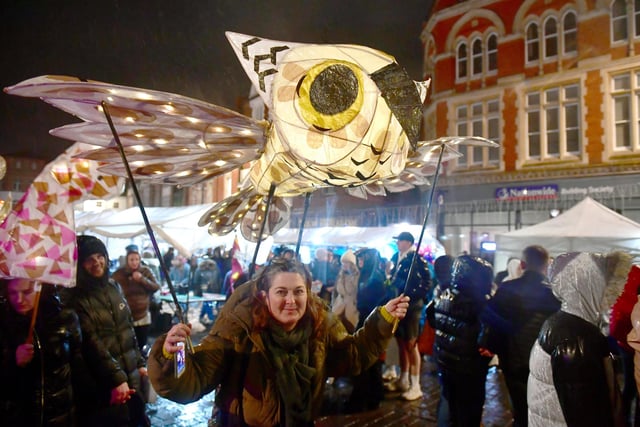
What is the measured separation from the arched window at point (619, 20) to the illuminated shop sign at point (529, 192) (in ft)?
17.7

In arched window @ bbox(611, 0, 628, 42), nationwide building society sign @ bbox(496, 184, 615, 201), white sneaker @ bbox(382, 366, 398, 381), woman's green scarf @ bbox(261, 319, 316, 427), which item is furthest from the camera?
nationwide building society sign @ bbox(496, 184, 615, 201)

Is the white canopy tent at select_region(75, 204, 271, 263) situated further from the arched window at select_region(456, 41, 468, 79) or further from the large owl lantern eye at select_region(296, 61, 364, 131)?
the arched window at select_region(456, 41, 468, 79)

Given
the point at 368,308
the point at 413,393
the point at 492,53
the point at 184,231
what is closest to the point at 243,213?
the point at 368,308

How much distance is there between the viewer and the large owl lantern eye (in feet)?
5.68

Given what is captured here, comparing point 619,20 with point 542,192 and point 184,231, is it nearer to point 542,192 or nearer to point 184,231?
point 542,192

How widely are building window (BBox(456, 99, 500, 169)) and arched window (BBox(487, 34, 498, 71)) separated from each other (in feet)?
4.90

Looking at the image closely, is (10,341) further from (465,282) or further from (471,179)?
(471,179)

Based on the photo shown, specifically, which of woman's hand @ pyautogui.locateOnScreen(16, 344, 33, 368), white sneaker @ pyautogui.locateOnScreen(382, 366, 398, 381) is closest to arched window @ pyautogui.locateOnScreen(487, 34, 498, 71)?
white sneaker @ pyautogui.locateOnScreen(382, 366, 398, 381)

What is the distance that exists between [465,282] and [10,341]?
3.31m

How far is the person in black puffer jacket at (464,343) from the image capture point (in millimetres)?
3426

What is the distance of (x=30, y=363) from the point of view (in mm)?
2588

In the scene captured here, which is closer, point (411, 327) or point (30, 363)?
point (30, 363)

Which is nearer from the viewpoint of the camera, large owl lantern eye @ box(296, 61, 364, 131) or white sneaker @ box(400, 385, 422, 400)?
large owl lantern eye @ box(296, 61, 364, 131)

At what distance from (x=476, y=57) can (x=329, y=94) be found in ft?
60.0
